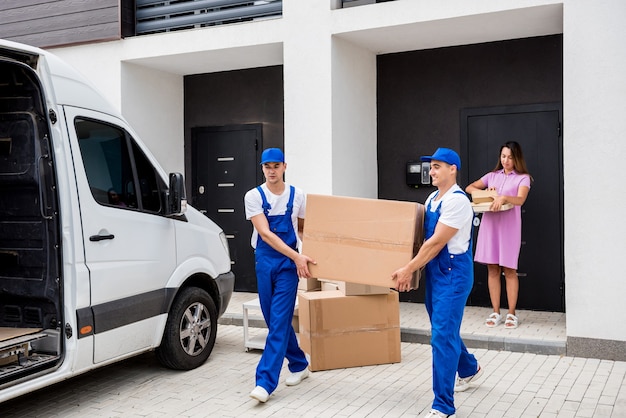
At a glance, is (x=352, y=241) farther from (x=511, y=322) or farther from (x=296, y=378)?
(x=511, y=322)

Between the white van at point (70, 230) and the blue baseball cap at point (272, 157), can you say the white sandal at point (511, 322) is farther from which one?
the white van at point (70, 230)

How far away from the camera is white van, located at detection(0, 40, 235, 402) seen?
5.08 meters

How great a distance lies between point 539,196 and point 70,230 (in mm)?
5565

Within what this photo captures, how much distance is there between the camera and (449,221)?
483 cm

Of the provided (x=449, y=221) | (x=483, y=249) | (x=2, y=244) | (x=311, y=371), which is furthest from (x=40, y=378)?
(x=483, y=249)

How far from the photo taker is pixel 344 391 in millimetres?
5840

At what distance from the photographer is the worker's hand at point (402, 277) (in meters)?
4.94

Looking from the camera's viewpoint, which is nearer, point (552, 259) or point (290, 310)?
point (290, 310)

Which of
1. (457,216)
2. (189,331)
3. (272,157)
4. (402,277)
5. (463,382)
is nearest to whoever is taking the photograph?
(457,216)

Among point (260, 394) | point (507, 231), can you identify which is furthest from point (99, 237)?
point (507, 231)

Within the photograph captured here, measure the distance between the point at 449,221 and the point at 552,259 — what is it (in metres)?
4.06

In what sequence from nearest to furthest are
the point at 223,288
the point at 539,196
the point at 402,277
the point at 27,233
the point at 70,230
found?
the point at 402,277, the point at 70,230, the point at 27,233, the point at 223,288, the point at 539,196

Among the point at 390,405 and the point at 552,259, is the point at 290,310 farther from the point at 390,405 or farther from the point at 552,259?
the point at 552,259

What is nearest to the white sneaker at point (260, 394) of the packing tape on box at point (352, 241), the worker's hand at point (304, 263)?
the worker's hand at point (304, 263)
